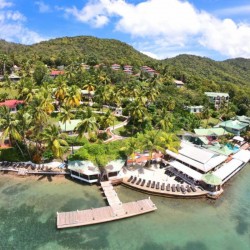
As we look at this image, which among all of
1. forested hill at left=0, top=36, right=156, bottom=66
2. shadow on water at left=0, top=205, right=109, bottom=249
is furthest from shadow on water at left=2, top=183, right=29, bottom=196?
forested hill at left=0, top=36, right=156, bottom=66

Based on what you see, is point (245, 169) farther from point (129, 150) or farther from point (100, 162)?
point (100, 162)

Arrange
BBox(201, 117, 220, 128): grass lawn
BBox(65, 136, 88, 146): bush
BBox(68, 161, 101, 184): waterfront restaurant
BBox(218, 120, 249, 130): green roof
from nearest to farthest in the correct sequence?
1. BBox(68, 161, 101, 184): waterfront restaurant
2. BBox(65, 136, 88, 146): bush
3. BBox(218, 120, 249, 130): green roof
4. BBox(201, 117, 220, 128): grass lawn

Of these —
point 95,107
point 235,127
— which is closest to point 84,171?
point 95,107

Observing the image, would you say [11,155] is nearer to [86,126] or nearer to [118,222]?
[86,126]

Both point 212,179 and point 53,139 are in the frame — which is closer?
point 212,179

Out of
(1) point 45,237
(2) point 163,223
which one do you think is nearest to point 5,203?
(1) point 45,237

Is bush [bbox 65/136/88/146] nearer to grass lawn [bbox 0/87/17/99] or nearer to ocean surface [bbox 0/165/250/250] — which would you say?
ocean surface [bbox 0/165/250/250]

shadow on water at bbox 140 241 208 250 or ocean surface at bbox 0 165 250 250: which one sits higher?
ocean surface at bbox 0 165 250 250

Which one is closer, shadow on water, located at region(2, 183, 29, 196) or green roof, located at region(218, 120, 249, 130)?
shadow on water, located at region(2, 183, 29, 196)
